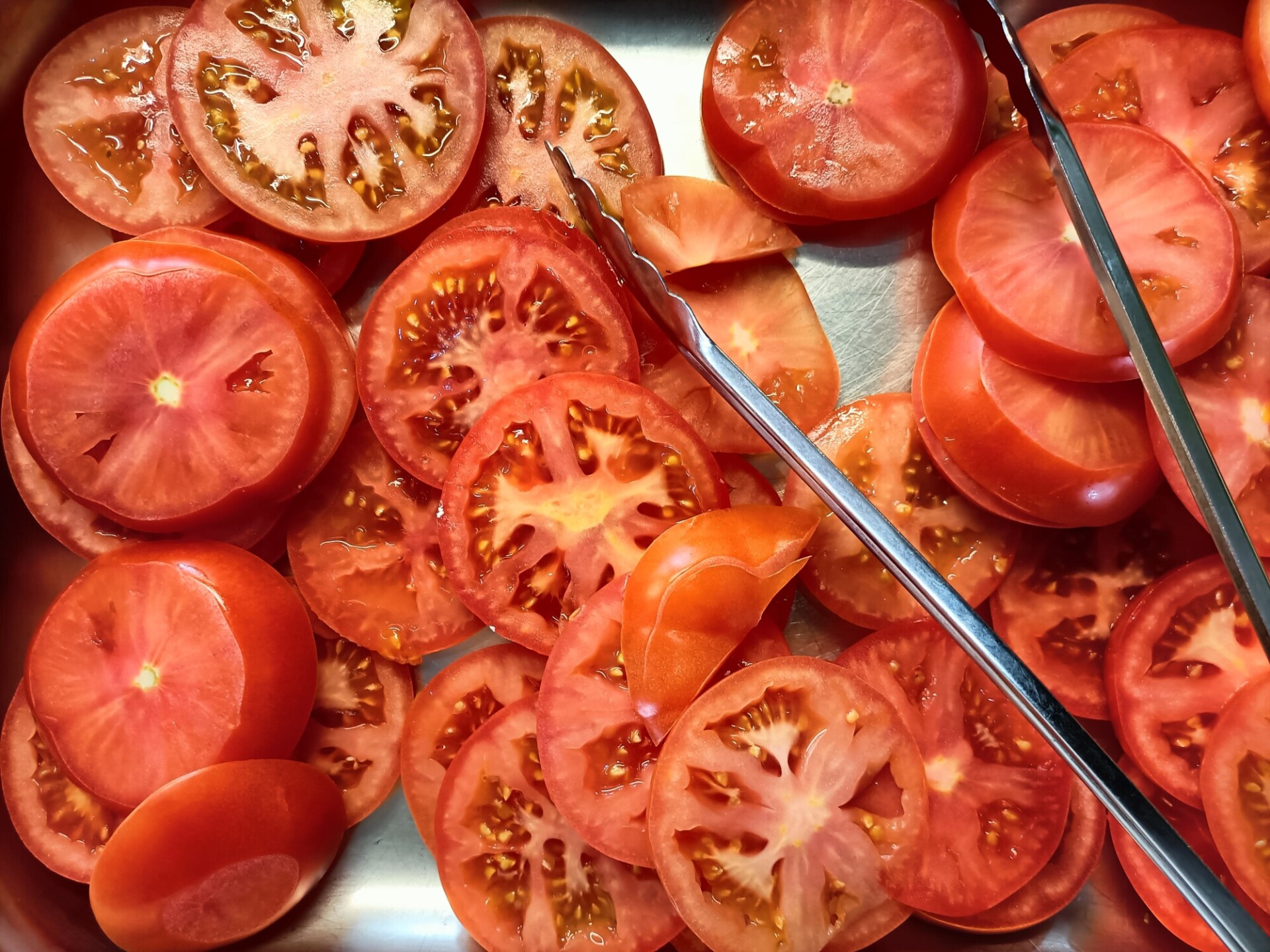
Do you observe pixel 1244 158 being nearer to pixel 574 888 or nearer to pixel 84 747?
pixel 574 888

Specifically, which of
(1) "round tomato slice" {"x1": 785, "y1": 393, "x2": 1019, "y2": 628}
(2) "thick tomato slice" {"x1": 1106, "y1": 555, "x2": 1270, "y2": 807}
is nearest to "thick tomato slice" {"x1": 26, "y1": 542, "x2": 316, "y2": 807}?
(1) "round tomato slice" {"x1": 785, "y1": 393, "x2": 1019, "y2": 628}

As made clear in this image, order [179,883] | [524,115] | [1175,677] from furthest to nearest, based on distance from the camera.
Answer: [524,115]
[1175,677]
[179,883]

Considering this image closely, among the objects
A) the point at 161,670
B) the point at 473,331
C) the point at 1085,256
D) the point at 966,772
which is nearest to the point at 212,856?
the point at 161,670

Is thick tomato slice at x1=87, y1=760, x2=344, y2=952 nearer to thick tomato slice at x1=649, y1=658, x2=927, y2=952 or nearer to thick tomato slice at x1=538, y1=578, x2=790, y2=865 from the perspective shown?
thick tomato slice at x1=538, y1=578, x2=790, y2=865

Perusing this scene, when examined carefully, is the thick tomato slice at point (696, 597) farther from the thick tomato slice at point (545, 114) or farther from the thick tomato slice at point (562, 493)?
the thick tomato slice at point (545, 114)

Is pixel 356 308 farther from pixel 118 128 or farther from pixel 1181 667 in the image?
pixel 1181 667

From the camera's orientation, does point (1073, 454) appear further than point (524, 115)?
No

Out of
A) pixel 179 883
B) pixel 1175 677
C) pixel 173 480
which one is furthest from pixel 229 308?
pixel 1175 677
